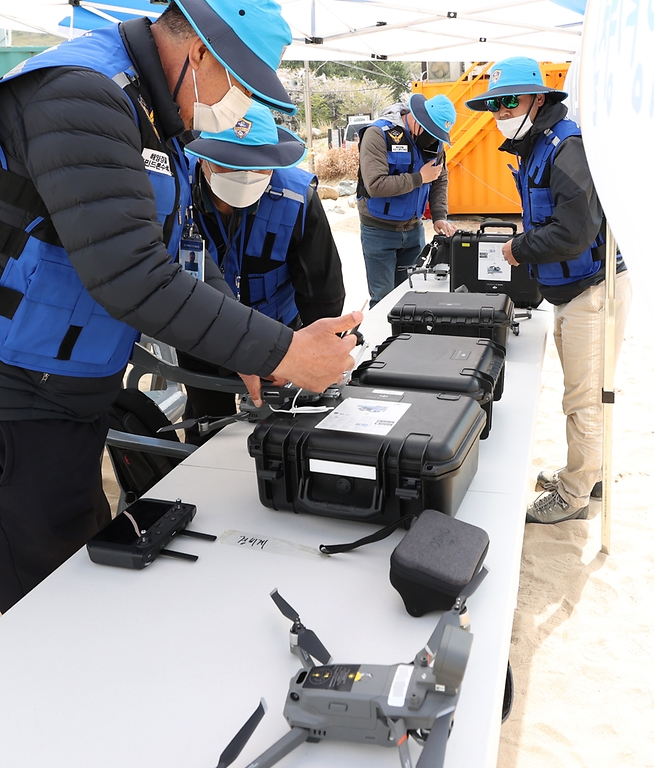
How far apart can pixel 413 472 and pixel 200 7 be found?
965 millimetres

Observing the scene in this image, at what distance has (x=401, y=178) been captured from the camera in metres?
4.32

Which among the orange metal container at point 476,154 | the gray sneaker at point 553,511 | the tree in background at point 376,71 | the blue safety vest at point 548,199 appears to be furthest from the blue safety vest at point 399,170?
the tree in background at point 376,71

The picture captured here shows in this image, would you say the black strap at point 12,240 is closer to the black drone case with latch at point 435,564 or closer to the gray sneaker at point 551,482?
the black drone case with latch at point 435,564

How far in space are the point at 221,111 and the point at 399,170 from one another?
10.8ft

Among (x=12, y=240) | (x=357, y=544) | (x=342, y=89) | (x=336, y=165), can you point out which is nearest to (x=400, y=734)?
(x=357, y=544)

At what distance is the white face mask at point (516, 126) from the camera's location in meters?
2.77

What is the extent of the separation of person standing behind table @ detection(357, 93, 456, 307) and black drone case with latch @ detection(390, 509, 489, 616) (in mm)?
3116

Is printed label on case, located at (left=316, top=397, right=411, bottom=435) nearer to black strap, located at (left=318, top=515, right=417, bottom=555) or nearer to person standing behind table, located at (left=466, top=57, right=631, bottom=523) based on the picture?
black strap, located at (left=318, top=515, right=417, bottom=555)

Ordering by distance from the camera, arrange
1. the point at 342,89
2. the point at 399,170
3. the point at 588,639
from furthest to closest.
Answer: the point at 342,89 < the point at 399,170 < the point at 588,639

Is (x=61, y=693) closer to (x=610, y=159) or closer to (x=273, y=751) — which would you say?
(x=273, y=751)

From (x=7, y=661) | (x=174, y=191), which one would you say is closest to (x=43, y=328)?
(x=174, y=191)

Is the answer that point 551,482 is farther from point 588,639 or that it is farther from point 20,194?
point 20,194

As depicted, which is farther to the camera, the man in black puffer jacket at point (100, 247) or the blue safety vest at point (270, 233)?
the blue safety vest at point (270, 233)

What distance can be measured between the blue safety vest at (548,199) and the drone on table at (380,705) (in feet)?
6.96
